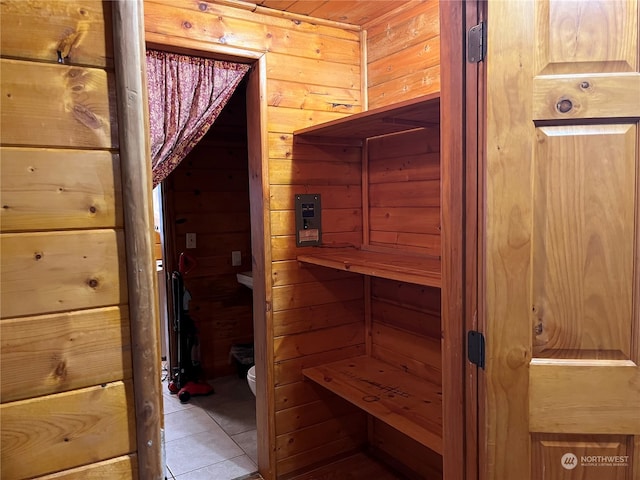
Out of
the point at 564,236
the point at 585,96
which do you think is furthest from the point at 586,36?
the point at 564,236

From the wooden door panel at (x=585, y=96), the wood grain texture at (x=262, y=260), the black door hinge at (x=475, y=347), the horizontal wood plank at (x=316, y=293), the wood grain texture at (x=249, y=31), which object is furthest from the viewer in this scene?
the horizontal wood plank at (x=316, y=293)

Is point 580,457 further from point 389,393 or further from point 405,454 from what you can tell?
point 405,454

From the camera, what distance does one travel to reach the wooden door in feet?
3.78

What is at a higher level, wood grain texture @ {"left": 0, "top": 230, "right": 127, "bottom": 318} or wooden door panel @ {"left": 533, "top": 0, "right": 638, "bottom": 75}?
wooden door panel @ {"left": 533, "top": 0, "right": 638, "bottom": 75}

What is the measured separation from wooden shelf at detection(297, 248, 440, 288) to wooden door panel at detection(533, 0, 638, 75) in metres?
0.82

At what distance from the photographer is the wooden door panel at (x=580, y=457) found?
1196 mm

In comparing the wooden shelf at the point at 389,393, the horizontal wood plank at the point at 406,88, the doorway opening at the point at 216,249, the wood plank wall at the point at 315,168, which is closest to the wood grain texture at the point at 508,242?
the wooden shelf at the point at 389,393

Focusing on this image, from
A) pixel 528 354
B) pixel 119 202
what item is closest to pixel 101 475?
pixel 119 202

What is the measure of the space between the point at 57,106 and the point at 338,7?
1.79 m

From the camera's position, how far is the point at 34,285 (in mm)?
984

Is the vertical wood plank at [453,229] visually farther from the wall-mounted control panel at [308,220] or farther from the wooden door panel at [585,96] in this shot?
the wall-mounted control panel at [308,220]

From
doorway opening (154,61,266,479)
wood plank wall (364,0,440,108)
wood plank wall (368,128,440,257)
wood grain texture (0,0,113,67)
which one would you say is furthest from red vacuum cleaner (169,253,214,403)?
wood grain texture (0,0,113,67)

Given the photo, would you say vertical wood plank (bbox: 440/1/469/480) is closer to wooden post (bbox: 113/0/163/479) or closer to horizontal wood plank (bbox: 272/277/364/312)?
wooden post (bbox: 113/0/163/479)

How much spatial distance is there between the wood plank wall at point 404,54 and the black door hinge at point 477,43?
1.02 meters
